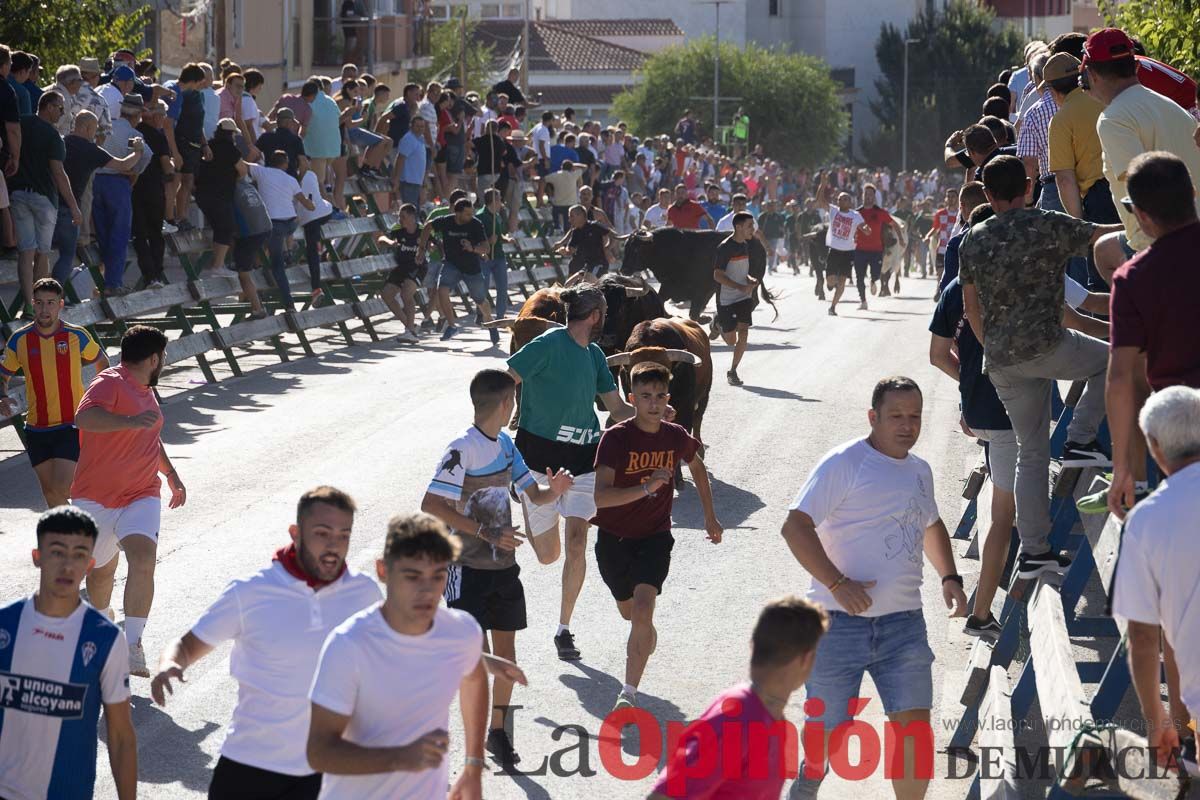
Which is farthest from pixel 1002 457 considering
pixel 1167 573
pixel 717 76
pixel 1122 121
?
pixel 717 76

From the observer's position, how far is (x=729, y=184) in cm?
5038

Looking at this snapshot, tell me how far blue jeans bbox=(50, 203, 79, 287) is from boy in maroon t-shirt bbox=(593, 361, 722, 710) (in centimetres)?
924

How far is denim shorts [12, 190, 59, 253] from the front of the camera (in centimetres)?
1572

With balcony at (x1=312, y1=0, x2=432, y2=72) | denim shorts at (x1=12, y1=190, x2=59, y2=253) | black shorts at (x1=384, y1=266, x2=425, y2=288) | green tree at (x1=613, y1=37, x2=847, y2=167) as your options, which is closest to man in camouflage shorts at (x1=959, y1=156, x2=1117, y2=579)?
denim shorts at (x1=12, y1=190, x2=59, y2=253)

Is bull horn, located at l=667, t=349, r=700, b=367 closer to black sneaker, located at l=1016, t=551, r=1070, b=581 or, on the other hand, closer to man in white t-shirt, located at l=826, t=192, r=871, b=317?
black sneaker, located at l=1016, t=551, r=1070, b=581

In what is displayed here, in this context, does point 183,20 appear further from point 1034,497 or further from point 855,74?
point 855,74

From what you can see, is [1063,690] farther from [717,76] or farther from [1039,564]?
[717,76]

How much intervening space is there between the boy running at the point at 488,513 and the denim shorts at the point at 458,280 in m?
16.4

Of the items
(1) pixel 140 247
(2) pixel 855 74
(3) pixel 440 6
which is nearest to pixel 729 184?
(1) pixel 140 247

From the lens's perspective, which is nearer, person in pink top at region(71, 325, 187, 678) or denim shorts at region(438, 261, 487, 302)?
person in pink top at region(71, 325, 187, 678)

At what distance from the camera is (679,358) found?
12.4 meters

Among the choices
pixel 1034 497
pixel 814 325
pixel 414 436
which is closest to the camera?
pixel 1034 497

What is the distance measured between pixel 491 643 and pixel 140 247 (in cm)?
1151

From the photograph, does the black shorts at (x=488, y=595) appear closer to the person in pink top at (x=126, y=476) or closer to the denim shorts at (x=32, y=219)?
the person in pink top at (x=126, y=476)
